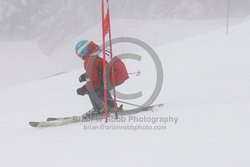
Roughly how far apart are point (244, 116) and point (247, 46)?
10.6 m

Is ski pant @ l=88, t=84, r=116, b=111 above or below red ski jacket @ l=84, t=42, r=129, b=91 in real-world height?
below

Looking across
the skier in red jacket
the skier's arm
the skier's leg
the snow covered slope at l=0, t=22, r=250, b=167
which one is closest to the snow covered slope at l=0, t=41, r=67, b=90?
the skier's leg

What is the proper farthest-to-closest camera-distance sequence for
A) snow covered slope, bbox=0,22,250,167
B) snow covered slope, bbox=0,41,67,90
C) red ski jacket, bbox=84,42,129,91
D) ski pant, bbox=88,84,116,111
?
snow covered slope, bbox=0,41,67,90 → ski pant, bbox=88,84,116,111 → red ski jacket, bbox=84,42,129,91 → snow covered slope, bbox=0,22,250,167

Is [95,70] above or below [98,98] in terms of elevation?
above

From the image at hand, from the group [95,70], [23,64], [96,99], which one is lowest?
[96,99]

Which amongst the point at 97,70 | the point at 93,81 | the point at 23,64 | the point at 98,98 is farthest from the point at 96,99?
the point at 23,64

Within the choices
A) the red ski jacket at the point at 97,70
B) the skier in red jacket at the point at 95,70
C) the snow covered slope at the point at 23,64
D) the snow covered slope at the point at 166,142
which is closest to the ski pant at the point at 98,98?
the skier in red jacket at the point at 95,70

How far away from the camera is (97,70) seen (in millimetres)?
7082

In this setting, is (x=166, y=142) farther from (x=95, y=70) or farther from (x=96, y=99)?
(x=96, y=99)

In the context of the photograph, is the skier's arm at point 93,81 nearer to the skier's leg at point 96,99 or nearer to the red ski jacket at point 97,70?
the red ski jacket at point 97,70

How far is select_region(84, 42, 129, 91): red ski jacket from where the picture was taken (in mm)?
6969

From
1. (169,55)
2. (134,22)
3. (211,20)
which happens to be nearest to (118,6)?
(134,22)

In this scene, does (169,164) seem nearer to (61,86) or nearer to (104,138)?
(104,138)

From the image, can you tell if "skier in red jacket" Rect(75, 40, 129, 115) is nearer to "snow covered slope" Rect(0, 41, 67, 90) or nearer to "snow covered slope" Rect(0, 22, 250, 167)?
"snow covered slope" Rect(0, 22, 250, 167)
